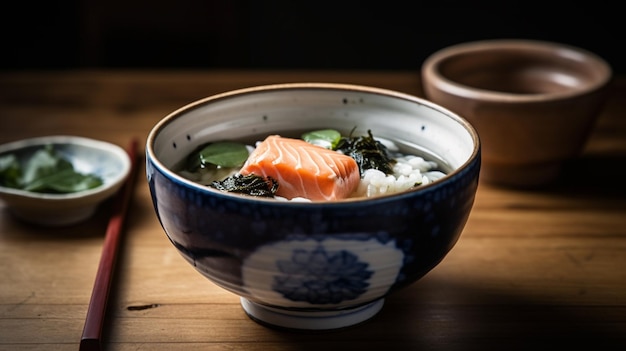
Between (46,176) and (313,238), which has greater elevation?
(313,238)

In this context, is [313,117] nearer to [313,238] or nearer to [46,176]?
[313,238]

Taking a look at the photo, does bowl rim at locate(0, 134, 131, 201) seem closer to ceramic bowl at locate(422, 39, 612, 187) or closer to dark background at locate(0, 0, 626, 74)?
ceramic bowl at locate(422, 39, 612, 187)

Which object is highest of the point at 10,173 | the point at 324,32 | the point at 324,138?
the point at 324,138

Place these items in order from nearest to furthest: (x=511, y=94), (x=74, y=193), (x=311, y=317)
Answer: (x=311, y=317) → (x=74, y=193) → (x=511, y=94)

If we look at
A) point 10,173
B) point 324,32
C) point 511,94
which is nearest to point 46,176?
point 10,173

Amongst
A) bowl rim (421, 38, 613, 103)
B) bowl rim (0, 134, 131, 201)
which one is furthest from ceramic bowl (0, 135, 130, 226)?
bowl rim (421, 38, 613, 103)

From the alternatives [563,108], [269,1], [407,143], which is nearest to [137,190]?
[407,143]

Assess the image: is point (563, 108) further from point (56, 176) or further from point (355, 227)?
point (56, 176)
